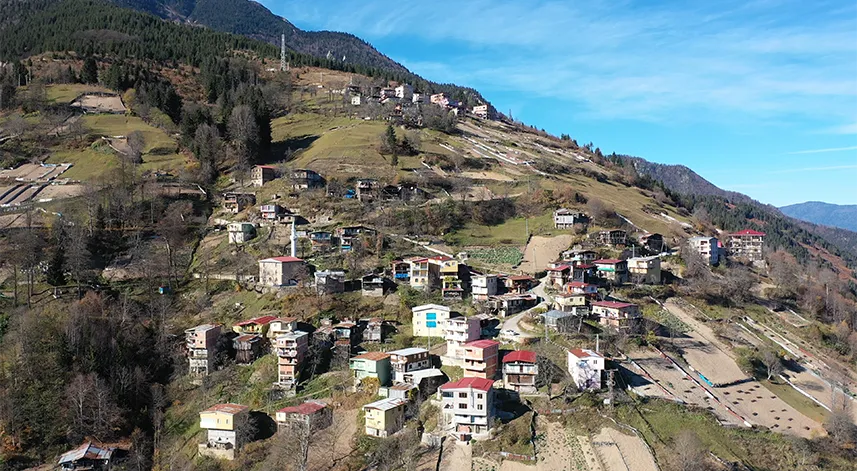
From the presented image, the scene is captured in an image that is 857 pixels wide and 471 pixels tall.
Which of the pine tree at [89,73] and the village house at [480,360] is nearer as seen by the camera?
the village house at [480,360]

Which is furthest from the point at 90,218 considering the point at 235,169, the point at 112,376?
the point at 112,376

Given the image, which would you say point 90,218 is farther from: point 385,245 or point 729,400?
point 729,400

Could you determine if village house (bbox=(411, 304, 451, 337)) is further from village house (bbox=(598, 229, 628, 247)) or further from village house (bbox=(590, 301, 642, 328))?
village house (bbox=(598, 229, 628, 247))

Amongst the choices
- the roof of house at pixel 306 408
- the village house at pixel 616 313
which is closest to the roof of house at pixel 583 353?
the village house at pixel 616 313

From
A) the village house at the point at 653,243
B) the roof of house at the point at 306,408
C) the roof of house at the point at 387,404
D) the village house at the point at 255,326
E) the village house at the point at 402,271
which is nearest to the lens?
the roof of house at the point at 387,404

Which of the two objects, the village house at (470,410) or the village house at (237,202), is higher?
the village house at (237,202)

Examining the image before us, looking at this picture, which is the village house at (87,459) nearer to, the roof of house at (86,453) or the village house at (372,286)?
the roof of house at (86,453)

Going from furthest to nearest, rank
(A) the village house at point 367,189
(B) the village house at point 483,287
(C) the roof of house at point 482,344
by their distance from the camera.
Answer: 1. (A) the village house at point 367,189
2. (B) the village house at point 483,287
3. (C) the roof of house at point 482,344
